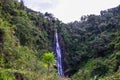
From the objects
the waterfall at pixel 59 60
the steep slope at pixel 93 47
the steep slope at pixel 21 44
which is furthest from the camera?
the waterfall at pixel 59 60

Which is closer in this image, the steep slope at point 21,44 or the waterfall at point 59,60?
the steep slope at point 21,44

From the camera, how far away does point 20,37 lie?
57.3 m


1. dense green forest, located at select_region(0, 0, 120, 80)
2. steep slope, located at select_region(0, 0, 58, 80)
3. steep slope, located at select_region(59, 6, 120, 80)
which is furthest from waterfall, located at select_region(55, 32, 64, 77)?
steep slope, located at select_region(59, 6, 120, 80)

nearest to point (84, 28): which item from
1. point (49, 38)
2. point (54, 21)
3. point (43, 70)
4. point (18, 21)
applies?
point (54, 21)

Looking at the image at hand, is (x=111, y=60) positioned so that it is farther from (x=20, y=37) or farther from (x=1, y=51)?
(x=1, y=51)

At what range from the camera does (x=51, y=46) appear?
7719 centimetres

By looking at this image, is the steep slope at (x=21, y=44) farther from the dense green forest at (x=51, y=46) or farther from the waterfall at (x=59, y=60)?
the waterfall at (x=59, y=60)

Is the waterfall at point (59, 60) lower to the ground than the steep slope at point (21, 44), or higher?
lower

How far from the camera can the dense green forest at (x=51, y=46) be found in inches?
1583

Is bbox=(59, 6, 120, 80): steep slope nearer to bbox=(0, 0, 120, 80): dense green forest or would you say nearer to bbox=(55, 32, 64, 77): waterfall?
bbox=(0, 0, 120, 80): dense green forest

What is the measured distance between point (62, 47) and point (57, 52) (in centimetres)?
536

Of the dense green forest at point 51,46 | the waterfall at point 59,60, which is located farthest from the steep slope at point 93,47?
the waterfall at point 59,60

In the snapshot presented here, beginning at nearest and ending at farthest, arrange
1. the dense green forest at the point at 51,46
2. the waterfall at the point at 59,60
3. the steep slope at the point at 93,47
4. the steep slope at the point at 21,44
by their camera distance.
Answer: the steep slope at the point at 21,44 → the dense green forest at the point at 51,46 → the steep slope at the point at 93,47 → the waterfall at the point at 59,60

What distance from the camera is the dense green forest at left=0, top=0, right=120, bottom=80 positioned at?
40.2 meters
